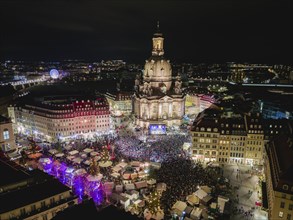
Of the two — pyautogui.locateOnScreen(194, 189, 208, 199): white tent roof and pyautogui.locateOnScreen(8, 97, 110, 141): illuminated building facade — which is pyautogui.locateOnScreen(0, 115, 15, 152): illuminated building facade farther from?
pyautogui.locateOnScreen(194, 189, 208, 199): white tent roof

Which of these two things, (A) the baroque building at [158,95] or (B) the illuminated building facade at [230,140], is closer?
(B) the illuminated building facade at [230,140]

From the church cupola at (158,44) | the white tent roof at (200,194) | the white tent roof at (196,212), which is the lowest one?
the white tent roof at (196,212)

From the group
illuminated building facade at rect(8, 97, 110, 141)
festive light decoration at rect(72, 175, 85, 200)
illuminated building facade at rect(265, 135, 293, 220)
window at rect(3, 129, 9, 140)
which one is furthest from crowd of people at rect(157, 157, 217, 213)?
window at rect(3, 129, 9, 140)

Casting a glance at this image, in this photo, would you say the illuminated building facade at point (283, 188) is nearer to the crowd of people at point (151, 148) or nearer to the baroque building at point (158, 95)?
the crowd of people at point (151, 148)

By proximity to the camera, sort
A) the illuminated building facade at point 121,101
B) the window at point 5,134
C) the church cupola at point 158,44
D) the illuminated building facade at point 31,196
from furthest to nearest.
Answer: the illuminated building facade at point 121,101
the church cupola at point 158,44
the window at point 5,134
the illuminated building facade at point 31,196

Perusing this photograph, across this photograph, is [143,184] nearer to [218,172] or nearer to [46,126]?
[218,172]

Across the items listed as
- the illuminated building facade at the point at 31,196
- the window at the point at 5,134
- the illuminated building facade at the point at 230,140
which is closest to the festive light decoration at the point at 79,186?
the illuminated building facade at the point at 31,196
